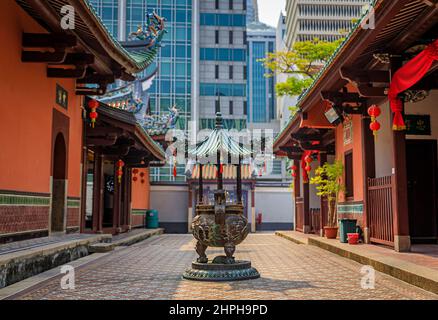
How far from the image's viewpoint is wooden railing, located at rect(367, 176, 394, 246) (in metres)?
8.31

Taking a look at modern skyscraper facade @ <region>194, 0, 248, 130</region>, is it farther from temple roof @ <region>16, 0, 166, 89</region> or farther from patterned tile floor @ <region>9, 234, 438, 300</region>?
patterned tile floor @ <region>9, 234, 438, 300</region>

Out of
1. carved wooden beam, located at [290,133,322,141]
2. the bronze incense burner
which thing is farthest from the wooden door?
carved wooden beam, located at [290,133,322,141]

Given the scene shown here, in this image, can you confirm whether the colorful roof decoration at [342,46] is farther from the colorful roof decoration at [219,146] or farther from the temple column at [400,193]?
the colorful roof decoration at [219,146]

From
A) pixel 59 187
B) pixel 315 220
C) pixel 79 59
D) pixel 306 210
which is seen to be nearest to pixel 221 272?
pixel 79 59

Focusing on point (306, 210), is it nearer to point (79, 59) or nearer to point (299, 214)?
point (299, 214)

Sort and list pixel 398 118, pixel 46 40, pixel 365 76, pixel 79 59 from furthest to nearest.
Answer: pixel 79 59
pixel 365 76
pixel 46 40
pixel 398 118

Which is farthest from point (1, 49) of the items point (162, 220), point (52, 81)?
point (162, 220)

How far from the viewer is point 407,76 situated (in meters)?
7.24

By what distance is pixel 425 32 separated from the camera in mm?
7230

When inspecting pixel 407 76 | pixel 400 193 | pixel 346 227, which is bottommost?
pixel 346 227

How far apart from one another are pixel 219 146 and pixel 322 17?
53.7 metres

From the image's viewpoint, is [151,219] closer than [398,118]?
No

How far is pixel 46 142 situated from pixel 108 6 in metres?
33.8

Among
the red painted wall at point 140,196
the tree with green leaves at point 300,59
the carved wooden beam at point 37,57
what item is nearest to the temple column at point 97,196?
the carved wooden beam at point 37,57
